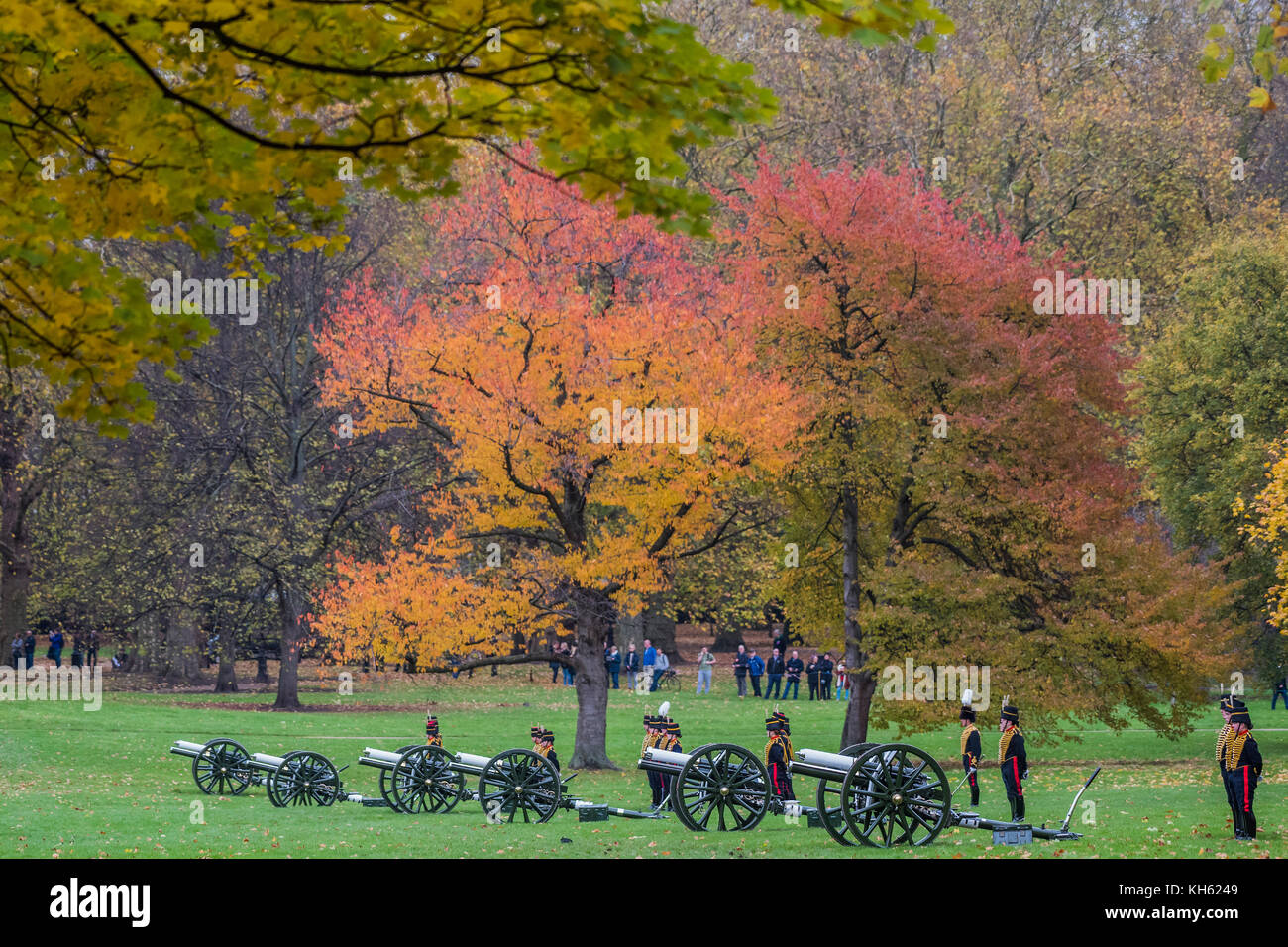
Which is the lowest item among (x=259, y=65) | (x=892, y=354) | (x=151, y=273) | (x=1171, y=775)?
(x=1171, y=775)

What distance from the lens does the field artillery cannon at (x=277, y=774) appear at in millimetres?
19750

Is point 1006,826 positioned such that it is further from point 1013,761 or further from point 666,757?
point 666,757

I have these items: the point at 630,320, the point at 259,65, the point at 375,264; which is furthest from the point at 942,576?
the point at 375,264

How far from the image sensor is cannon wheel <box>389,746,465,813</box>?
63.7 feet

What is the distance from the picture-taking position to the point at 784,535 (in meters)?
29.6

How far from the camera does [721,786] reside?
640 inches

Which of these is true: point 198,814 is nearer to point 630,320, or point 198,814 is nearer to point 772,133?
point 630,320

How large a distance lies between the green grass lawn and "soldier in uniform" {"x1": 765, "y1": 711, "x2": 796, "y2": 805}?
0.42 meters

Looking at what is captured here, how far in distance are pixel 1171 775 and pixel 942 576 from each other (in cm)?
612

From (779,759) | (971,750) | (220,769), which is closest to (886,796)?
(779,759)
